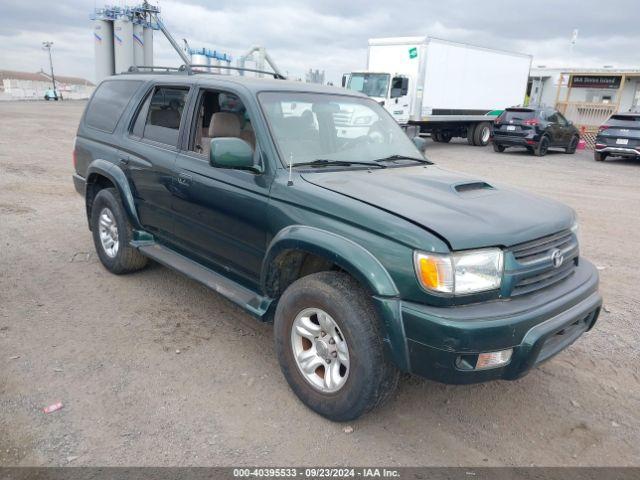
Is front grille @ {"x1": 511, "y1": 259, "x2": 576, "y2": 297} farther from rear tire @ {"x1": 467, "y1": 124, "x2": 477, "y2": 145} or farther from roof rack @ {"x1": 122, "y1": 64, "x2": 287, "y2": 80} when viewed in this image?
rear tire @ {"x1": 467, "y1": 124, "x2": 477, "y2": 145}

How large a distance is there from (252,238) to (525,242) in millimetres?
1694

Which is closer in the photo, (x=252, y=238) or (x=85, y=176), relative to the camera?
(x=252, y=238)

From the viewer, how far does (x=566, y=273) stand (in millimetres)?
3125

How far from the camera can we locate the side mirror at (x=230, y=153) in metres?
3.25

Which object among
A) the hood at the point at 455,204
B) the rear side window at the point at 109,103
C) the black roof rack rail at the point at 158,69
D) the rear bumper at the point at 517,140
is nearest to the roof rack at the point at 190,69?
the black roof rack rail at the point at 158,69

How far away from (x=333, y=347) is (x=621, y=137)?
17.5m

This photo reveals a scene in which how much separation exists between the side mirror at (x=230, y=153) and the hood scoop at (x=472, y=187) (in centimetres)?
136

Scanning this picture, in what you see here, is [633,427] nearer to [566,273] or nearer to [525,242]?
[566,273]

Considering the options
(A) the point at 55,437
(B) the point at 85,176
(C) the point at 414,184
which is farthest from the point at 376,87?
(A) the point at 55,437

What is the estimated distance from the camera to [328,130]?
3.83 meters

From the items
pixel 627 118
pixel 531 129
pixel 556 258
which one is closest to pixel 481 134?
pixel 531 129

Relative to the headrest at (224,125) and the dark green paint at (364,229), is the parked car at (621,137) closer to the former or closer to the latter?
the dark green paint at (364,229)

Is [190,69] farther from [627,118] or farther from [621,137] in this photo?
A: [621,137]

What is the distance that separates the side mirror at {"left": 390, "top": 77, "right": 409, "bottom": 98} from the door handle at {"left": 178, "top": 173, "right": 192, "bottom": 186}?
14.6 m
